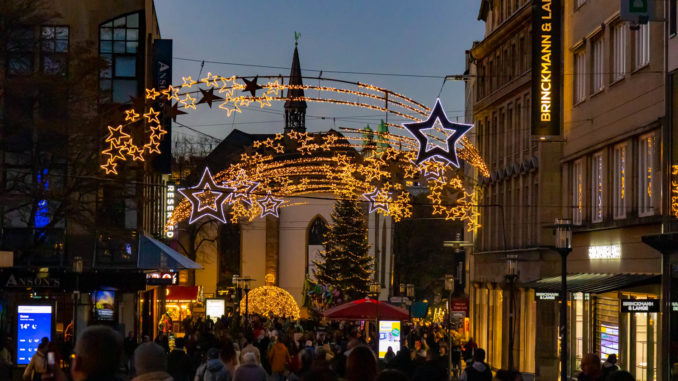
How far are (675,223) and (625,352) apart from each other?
13.0 feet

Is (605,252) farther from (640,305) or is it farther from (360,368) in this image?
(360,368)

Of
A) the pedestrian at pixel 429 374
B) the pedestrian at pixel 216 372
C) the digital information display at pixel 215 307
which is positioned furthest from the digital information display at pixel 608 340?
the digital information display at pixel 215 307

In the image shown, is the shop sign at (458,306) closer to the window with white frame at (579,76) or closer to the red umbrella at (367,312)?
the red umbrella at (367,312)

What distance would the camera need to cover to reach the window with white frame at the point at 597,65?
3038cm

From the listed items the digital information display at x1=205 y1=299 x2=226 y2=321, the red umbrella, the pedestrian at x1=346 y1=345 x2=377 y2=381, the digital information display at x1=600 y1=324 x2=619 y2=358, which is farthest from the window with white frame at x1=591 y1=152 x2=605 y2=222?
the digital information display at x1=205 y1=299 x2=226 y2=321

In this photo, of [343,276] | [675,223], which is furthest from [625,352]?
[343,276]

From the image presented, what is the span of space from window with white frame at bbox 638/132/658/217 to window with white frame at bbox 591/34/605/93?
3735mm

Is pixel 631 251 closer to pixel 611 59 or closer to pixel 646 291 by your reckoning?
pixel 646 291

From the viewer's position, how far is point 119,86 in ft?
155

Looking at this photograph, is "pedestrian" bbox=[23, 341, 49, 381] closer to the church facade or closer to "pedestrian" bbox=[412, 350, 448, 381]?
"pedestrian" bbox=[412, 350, 448, 381]

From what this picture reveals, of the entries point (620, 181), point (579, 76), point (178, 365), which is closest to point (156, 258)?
point (579, 76)

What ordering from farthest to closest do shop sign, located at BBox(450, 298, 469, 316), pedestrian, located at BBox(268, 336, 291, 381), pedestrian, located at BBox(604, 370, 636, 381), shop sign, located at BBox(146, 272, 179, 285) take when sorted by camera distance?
1. shop sign, located at BBox(450, 298, 469, 316)
2. shop sign, located at BBox(146, 272, 179, 285)
3. pedestrian, located at BBox(268, 336, 291, 381)
4. pedestrian, located at BBox(604, 370, 636, 381)

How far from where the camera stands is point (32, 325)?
26.8m

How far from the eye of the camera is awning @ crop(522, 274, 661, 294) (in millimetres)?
24469
